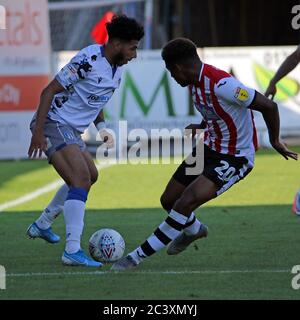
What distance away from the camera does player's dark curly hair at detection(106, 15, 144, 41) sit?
8477 mm

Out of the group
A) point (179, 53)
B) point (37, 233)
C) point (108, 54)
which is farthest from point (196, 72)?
point (37, 233)

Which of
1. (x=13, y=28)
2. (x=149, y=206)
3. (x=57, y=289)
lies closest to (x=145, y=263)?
(x=57, y=289)

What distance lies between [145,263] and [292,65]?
3.31 metres

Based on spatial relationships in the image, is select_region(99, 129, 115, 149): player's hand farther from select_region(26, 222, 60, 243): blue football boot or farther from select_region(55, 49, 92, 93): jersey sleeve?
select_region(26, 222, 60, 243): blue football boot

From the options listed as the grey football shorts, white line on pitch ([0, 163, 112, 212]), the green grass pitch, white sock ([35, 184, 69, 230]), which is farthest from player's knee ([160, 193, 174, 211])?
white line on pitch ([0, 163, 112, 212])

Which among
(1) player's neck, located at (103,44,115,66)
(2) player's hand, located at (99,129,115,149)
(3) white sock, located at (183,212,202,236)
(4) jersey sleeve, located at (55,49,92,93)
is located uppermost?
(1) player's neck, located at (103,44,115,66)

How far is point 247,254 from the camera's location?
29.2 ft

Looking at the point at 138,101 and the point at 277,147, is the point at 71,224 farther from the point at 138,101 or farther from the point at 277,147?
the point at 138,101

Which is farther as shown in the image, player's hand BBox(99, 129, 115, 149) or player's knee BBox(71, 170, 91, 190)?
player's hand BBox(99, 129, 115, 149)

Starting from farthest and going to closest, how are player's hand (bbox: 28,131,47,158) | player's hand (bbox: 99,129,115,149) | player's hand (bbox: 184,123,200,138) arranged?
1. player's hand (bbox: 99,129,115,149)
2. player's hand (bbox: 184,123,200,138)
3. player's hand (bbox: 28,131,47,158)

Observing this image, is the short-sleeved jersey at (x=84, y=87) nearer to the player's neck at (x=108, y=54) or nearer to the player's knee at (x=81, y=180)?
the player's neck at (x=108, y=54)

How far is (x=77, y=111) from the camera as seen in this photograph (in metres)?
8.84

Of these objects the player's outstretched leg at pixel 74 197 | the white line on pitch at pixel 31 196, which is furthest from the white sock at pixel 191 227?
the white line on pitch at pixel 31 196

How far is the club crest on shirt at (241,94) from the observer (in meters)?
7.96
